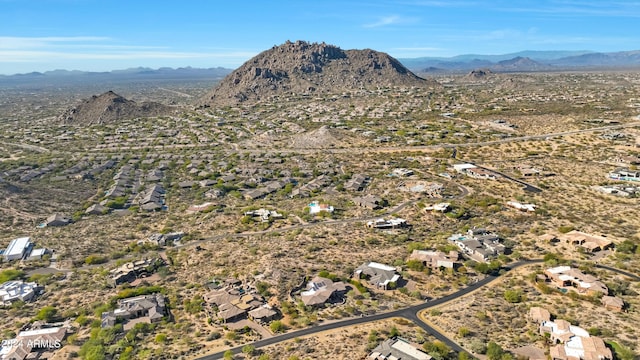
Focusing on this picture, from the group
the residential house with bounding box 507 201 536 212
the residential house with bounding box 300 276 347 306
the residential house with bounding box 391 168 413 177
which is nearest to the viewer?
the residential house with bounding box 300 276 347 306

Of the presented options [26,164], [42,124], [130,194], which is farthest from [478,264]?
[42,124]

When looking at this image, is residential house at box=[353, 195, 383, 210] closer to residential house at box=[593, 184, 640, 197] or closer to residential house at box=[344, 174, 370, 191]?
residential house at box=[344, 174, 370, 191]

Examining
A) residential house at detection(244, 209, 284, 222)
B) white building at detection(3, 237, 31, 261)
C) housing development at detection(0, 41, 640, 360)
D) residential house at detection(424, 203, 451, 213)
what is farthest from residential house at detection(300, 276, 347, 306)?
white building at detection(3, 237, 31, 261)

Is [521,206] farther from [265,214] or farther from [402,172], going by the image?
[265,214]

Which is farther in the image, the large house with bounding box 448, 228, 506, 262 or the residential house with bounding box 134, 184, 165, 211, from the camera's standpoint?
the residential house with bounding box 134, 184, 165, 211

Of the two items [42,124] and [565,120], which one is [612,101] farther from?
[42,124]

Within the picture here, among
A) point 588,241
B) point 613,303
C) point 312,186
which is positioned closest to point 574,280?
point 613,303

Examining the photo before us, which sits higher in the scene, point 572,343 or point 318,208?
point 318,208
